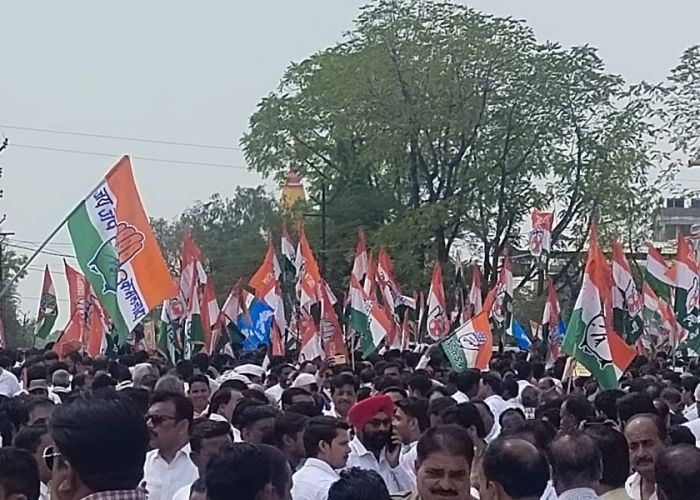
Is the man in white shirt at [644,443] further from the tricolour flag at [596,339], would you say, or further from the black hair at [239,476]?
the tricolour flag at [596,339]

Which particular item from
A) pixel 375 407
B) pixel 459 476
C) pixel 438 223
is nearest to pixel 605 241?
pixel 438 223

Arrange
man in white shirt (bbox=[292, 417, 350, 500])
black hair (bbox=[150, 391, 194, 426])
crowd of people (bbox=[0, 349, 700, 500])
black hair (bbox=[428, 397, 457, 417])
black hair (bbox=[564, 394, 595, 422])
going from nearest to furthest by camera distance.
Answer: crowd of people (bbox=[0, 349, 700, 500]) < man in white shirt (bbox=[292, 417, 350, 500]) < black hair (bbox=[150, 391, 194, 426]) < black hair (bbox=[428, 397, 457, 417]) < black hair (bbox=[564, 394, 595, 422])

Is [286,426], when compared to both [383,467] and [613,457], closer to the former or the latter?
[383,467]

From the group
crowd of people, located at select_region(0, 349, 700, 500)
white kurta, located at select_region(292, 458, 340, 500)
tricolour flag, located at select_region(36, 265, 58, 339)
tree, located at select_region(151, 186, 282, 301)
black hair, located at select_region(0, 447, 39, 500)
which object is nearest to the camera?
crowd of people, located at select_region(0, 349, 700, 500)

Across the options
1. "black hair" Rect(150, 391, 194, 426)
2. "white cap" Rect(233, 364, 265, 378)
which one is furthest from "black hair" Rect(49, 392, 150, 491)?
"white cap" Rect(233, 364, 265, 378)

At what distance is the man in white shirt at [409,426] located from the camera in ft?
28.3

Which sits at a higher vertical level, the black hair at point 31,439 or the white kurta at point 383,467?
the black hair at point 31,439

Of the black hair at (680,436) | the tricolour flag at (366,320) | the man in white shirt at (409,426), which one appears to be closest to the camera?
the black hair at (680,436)

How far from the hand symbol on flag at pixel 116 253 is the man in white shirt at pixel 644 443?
5986 millimetres

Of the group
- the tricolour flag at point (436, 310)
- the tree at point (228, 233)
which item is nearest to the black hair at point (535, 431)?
the tricolour flag at point (436, 310)

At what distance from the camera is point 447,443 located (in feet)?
18.6

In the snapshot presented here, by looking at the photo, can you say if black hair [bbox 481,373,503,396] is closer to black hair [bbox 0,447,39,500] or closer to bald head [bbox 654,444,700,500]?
bald head [bbox 654,444,700,500]

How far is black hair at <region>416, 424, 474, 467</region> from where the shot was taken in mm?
5668

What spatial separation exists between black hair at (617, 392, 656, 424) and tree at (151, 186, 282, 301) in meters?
39.7
